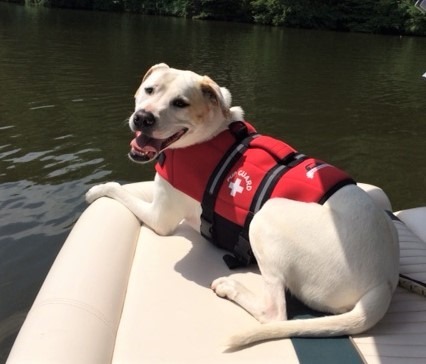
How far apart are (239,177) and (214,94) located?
2.17 feet

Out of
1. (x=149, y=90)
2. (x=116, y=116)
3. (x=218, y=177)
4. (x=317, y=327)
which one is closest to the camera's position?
(x=317, y=327)

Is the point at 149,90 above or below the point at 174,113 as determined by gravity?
above

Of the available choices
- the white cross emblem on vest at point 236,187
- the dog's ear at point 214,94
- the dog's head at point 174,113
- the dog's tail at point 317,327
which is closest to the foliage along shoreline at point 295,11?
the dog's ear at point 214,94

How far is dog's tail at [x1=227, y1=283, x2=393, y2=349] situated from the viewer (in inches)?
102

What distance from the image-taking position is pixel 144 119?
3.43 m

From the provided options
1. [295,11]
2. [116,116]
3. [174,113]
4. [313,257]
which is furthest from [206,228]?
[295,11]

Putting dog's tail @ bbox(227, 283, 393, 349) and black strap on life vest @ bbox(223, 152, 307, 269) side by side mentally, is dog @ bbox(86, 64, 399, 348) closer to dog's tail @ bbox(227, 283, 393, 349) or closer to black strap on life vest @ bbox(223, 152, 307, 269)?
dog's tail @ bbox(227, 283, 393, 349)

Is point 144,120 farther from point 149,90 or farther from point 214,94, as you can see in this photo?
point 214,94

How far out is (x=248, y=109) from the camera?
1323cm

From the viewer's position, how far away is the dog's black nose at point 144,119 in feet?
11.3

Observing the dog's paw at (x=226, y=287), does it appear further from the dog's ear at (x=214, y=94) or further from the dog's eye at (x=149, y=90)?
the dog's eye at (x=149, y=90)

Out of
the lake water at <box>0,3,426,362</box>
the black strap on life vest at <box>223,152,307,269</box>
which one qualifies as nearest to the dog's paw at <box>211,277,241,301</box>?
the black strap on life vest at <box>223,152,307,269</box>

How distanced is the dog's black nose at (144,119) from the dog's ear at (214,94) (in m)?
0.47

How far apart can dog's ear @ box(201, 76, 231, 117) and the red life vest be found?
16cm
